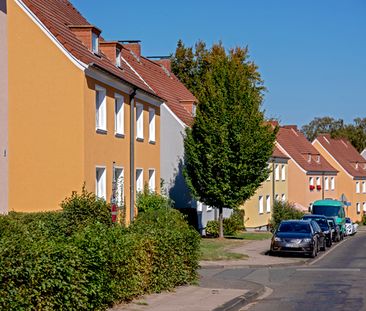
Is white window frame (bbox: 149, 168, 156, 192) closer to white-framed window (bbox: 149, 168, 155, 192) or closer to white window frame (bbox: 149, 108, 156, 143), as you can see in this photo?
white-framed window (bbox: 149, 168, 155, 192)

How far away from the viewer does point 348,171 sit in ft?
262

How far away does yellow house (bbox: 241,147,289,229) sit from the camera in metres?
54.4

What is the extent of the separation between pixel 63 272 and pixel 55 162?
13.2m

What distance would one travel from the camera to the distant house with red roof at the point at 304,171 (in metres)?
67.8

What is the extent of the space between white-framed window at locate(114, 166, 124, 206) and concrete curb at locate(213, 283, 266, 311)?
998cm

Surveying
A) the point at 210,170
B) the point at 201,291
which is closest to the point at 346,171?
the point at 210,170

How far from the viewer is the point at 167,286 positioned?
50.6ft

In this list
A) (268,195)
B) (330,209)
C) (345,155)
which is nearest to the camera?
(330,209)

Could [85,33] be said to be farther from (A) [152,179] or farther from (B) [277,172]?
(B) [277,172]

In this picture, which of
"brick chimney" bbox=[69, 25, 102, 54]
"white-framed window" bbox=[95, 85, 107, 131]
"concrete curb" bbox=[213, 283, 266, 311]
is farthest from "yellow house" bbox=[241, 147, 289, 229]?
"concrete curb" bbox=[213, 283, 266, 311]

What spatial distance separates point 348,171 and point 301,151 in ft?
37.6

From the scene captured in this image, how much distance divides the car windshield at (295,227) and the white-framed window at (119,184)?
7193mm

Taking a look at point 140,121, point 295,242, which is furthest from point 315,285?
point 140,121

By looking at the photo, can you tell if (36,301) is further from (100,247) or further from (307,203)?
(307,203)
